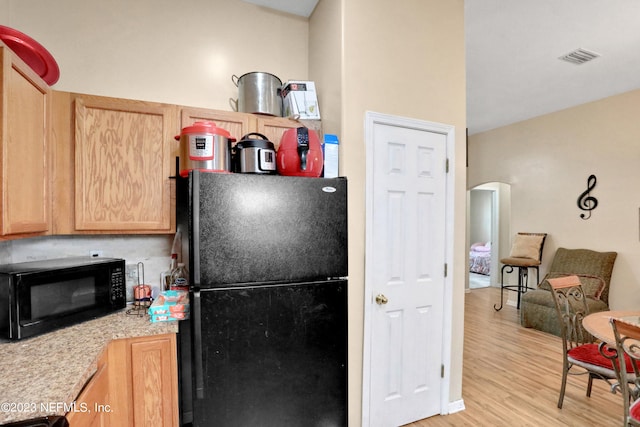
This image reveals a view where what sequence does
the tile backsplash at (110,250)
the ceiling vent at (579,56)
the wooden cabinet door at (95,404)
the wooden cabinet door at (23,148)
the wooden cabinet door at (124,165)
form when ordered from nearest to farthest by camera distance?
the wooden cabinet door at (95,404) < the wooden cabinet door at (23,148) < the wooden cabinet door at (124,165) < the tile backsplash at (110,250) < the ceiling vent at (579,56)

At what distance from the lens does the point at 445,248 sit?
7.43 ft

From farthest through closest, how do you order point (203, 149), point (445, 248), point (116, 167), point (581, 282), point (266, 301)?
point (581, 282)
point (445, 248)
point (116, 167)
point (203, 149)
point (266, 301)

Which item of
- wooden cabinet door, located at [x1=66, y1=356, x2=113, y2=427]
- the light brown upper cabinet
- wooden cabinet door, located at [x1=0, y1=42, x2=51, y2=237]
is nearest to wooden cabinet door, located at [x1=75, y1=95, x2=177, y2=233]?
the light brown upper cabinet

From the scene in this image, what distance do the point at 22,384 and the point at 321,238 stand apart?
1273 mm

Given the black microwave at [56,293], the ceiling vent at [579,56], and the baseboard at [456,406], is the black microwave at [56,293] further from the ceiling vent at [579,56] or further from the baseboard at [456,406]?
the ceiling vent at [579,56]

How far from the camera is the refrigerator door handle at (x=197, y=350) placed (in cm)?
139

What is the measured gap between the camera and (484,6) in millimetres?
2314

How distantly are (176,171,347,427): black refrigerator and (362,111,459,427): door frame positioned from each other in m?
0.33

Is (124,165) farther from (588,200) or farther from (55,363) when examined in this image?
(588,200)

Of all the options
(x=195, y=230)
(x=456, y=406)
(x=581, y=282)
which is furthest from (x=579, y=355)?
(x=195, y=230)

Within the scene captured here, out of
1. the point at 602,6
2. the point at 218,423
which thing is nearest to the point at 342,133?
the point at 218,423

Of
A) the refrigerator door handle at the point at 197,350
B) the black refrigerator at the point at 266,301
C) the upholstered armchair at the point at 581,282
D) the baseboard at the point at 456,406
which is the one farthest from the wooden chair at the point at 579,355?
the refrigerator door handle at the point at 197,350

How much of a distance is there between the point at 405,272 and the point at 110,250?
6.54 feet

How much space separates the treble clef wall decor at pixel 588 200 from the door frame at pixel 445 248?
10.5ft
